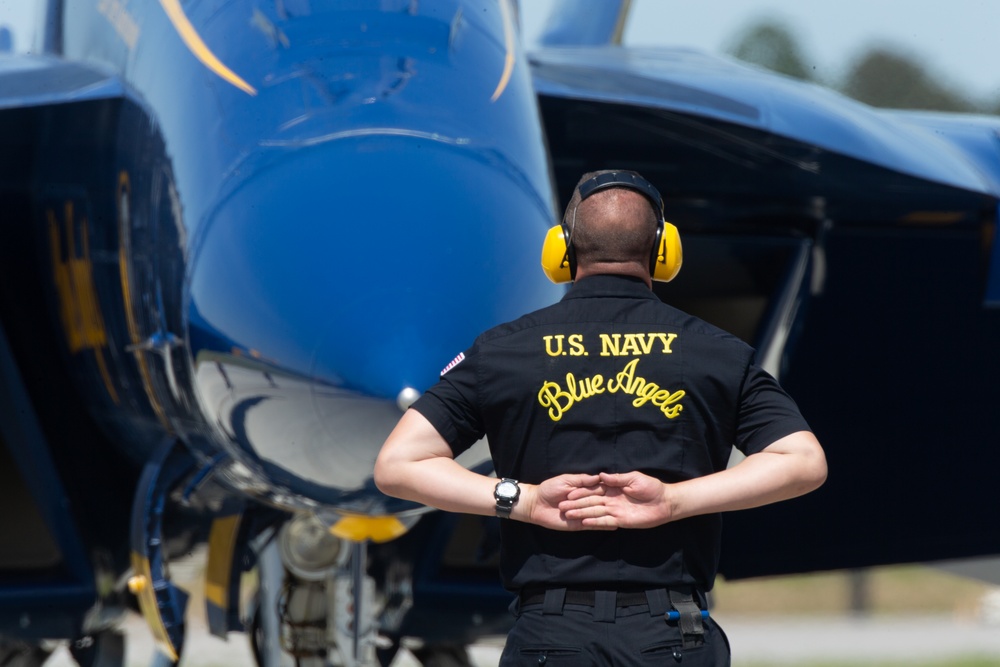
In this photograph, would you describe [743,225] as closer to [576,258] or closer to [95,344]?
[95,344]

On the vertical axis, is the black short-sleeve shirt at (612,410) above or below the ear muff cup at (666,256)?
below

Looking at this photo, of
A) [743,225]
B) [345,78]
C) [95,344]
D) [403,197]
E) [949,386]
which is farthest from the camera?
[949,386]

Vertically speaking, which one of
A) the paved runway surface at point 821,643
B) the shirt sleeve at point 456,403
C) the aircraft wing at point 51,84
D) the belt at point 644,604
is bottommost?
the paved runway surface at point 821,643

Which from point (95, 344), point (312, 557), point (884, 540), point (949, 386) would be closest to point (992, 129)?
point (949, 386)

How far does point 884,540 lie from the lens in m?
7.15

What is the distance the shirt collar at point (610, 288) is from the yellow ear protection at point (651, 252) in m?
0.07

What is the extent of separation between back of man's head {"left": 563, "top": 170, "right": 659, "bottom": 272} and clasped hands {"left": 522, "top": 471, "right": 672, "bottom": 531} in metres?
0.42

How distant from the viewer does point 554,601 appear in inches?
101

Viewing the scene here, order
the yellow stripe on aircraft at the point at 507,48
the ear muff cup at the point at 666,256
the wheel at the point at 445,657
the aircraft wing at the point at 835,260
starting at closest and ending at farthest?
the ear muff cup at the point at 666,256, the yellow stripe on aircraft at the point at 507,48, the aircraft wing at the point at 835,260, the wheel at the point at 445,657

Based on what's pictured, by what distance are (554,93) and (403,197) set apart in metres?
1.79

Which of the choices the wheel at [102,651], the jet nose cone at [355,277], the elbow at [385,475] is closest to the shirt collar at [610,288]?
the elbow at [385,475]

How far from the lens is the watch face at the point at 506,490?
246cm

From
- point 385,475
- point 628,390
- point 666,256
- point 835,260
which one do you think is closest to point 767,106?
point 835,260

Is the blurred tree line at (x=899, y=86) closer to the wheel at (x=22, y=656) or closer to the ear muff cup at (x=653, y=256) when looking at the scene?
the wheel at (x=22, y=656)
